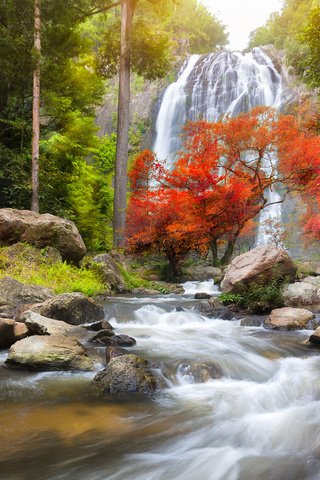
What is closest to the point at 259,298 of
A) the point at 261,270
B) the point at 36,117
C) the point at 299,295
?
the point at 261,270

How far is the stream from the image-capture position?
2.92 metres

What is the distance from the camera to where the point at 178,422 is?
3.73m

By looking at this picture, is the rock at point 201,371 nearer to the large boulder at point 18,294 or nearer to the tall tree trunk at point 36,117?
the large boulder at point 18,294

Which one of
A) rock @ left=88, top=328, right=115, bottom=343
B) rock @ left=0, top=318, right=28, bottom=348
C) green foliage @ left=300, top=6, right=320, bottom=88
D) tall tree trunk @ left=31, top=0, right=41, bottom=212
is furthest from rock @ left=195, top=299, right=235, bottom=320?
green foliage @ left=300, top=6, right=320, bottom=88

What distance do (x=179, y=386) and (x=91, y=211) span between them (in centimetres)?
1261

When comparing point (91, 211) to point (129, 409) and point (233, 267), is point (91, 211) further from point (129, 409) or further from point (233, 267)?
point (129, 409)

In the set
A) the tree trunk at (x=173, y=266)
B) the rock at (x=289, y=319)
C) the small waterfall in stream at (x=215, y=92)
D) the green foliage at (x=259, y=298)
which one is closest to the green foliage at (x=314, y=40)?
the green foliage at (x=259, y=298)

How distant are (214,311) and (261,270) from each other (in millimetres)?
1640

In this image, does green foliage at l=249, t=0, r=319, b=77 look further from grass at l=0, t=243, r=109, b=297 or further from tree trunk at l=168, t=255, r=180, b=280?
grass at l=0, t=243, r=109, b=297

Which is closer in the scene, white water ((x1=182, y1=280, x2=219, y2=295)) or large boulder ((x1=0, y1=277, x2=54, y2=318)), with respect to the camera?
large boulder ((x1=0, y1=277, x2=54, y2=318))

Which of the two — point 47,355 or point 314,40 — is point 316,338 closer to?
point 47,355

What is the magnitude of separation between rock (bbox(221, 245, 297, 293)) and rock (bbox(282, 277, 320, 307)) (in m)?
0.32

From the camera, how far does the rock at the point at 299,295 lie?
9289 millimetres

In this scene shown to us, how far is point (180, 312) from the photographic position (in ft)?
28.6
